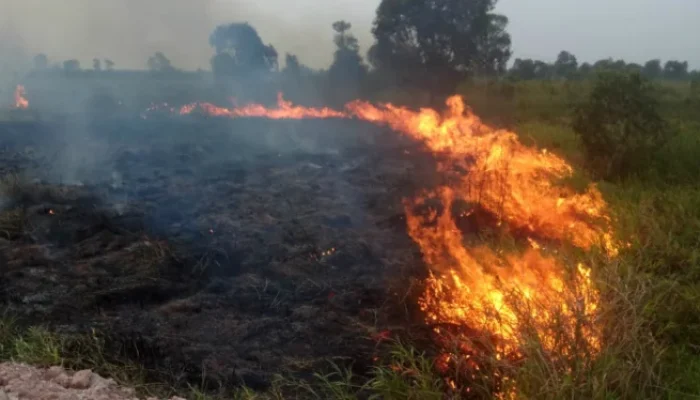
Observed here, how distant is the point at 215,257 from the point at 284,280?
126 cm

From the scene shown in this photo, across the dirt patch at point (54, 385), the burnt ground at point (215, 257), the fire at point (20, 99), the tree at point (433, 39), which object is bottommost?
the burnt ground at point (215, 257)

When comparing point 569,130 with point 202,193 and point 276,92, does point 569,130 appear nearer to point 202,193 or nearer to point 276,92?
point 202,193

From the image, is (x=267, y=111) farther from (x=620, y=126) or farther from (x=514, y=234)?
(x=514, y=234)

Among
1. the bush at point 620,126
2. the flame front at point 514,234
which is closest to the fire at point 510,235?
the flame front at point 514,234

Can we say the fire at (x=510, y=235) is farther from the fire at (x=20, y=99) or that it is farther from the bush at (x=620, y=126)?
the fire at (x=20, y=99)

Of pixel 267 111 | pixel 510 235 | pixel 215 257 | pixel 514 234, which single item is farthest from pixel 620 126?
pixel 267 111

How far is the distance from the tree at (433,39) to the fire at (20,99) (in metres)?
15.7

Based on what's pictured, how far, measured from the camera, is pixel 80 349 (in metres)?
5.42

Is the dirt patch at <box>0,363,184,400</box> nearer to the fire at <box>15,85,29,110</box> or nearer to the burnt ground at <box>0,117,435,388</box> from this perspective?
the burnt ground at <box>0,117,435,388</box>

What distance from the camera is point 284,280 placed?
7.62 metres

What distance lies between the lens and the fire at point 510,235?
468 centimetres

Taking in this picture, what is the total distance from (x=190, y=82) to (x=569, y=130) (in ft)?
86.7

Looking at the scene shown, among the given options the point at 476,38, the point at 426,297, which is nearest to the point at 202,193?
the point at 426,297

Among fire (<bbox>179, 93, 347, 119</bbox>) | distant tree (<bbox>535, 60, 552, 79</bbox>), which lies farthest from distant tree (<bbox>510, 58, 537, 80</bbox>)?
fire (<bbox>179, 93, 347, 119</bbox>)
